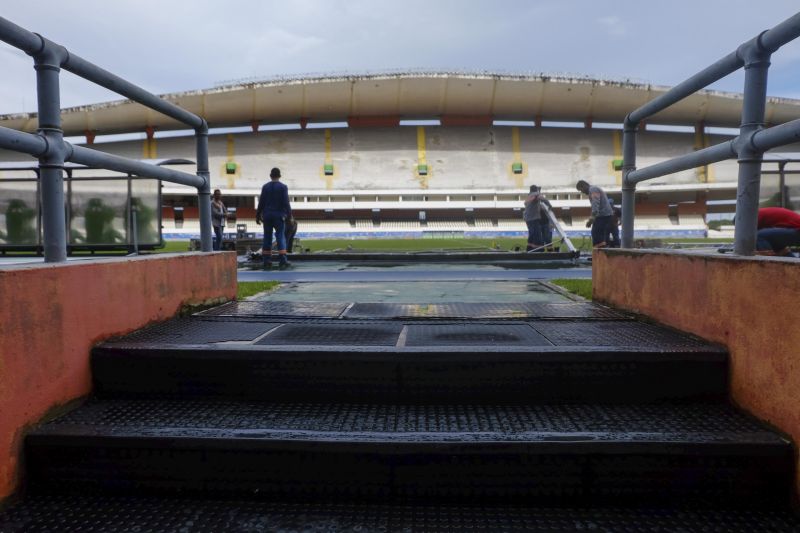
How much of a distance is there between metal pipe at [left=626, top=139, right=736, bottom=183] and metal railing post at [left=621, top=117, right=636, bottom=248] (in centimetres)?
18

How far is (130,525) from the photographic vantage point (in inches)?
56.4

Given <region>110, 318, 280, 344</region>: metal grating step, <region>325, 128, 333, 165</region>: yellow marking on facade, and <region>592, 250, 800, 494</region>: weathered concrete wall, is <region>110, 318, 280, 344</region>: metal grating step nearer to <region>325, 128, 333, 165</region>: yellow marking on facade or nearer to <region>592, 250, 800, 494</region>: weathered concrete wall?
<region>592, 250, 800, 494</region>: weathered concrete wall

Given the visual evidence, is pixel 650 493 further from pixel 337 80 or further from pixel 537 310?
pixel 337 80

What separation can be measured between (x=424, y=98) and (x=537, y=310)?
3838 cm

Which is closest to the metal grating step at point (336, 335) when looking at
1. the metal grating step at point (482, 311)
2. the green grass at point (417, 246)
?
the metal grating step at point (482, 311)

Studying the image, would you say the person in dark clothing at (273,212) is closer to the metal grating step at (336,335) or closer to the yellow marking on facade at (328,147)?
the metal grating step at (336,335)

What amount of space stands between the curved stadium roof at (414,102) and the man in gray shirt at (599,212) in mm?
29305

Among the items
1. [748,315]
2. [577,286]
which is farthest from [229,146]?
[748,315]

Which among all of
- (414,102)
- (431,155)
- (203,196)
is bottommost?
(203,196)

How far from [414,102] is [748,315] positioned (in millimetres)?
40206

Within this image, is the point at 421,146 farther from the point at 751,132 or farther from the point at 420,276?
the point at 751,132

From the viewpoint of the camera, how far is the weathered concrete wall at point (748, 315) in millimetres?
1545

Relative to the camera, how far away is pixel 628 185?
10.4 feet

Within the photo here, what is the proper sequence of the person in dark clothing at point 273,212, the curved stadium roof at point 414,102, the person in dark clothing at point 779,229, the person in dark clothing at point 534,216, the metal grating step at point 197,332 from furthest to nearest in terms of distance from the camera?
the curved stadium roof at point 414,102
the person in dark clothing at point 534,216
the person in dark clothing at point 273,212
the person in dark clothing at point 779,229
the metal grating step at point 197,332
